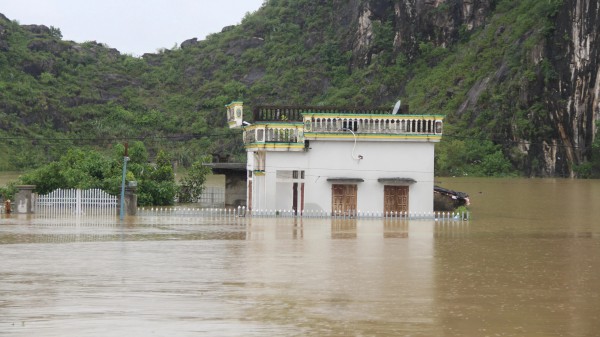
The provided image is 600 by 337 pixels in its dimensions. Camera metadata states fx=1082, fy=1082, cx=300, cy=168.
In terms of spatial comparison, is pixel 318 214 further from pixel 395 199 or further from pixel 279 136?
pixel 279 136

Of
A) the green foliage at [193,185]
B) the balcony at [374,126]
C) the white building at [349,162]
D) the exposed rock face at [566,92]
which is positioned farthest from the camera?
the exposed rock face at [566,92]

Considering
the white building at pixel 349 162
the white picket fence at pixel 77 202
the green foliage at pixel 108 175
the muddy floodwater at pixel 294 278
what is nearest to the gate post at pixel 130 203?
the white picket fence at pixel 77 202

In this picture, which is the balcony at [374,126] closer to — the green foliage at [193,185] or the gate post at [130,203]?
the gate post at [130,203]

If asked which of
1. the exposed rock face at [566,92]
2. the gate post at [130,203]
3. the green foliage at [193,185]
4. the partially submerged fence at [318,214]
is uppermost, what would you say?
the exposed rock face at [566,92]

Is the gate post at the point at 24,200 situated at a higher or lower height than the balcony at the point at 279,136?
lower

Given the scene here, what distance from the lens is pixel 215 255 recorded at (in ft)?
88.6

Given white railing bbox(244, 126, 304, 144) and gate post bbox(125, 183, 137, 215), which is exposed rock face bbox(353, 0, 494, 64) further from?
gate post bbox(125, 183, 137, 215)

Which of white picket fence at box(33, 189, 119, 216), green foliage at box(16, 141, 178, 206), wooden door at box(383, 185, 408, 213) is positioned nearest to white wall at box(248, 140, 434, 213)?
wooden door at box(383, 185, 408, 213)

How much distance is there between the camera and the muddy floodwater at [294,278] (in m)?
17.5

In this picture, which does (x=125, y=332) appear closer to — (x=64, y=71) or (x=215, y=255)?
(x=215, y=255)

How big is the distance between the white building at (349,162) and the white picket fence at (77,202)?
5934mm

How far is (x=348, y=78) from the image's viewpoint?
465 feet

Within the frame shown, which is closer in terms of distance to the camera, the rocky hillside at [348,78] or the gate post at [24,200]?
the gate post at [24,200]

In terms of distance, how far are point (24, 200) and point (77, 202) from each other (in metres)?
1.96
